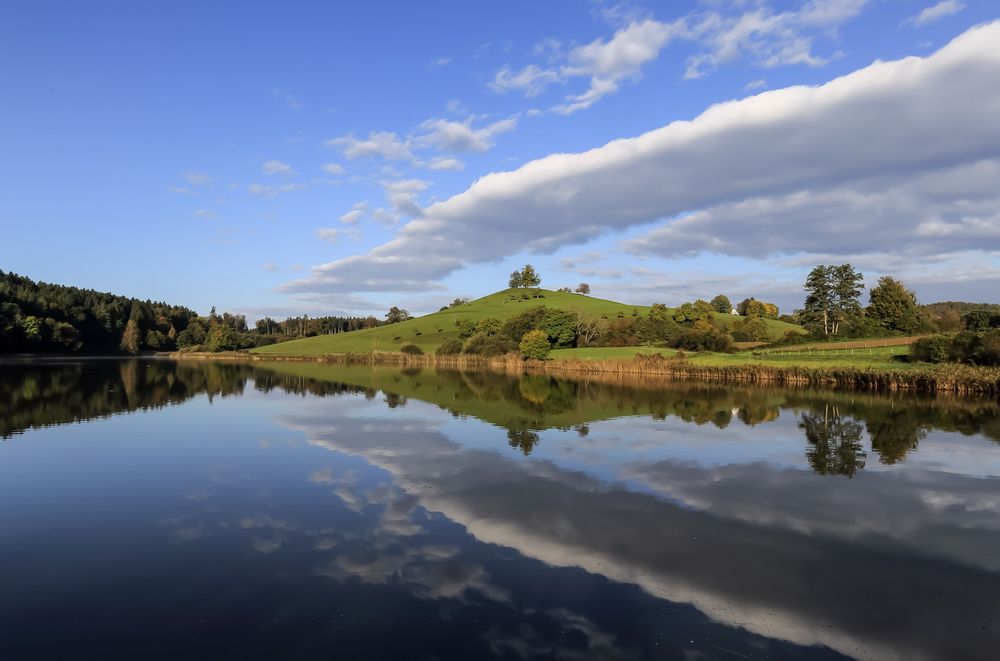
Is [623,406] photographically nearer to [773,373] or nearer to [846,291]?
[773,373]

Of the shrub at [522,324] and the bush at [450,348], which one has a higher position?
the shrub at [522,324]

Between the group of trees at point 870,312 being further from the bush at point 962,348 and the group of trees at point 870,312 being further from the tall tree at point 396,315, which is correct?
the tall tree at point 396,315

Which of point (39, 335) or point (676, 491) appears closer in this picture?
point (676, 491)

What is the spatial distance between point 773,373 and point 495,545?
49087mm

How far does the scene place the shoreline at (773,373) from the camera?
40.2 metres

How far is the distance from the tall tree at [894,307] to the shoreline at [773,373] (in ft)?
110

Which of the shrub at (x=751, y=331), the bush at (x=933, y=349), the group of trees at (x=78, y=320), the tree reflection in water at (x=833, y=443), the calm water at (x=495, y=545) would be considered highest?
the group of trees at (x=78, y=320)

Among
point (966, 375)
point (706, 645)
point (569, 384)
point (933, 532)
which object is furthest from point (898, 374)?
point (706, 645)

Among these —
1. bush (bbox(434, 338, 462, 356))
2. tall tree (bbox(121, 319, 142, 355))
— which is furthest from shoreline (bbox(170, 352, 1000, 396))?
tall tree (bbox(121, 319, 142, 355))

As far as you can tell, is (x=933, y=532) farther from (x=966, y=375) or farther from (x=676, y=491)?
(x=966, y=375)

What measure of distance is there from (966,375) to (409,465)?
1678 inches

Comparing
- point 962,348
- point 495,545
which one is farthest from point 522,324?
point 495,545

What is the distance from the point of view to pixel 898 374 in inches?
1698

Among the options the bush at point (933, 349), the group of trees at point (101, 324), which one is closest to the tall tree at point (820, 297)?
the bush at point (933, 349)
